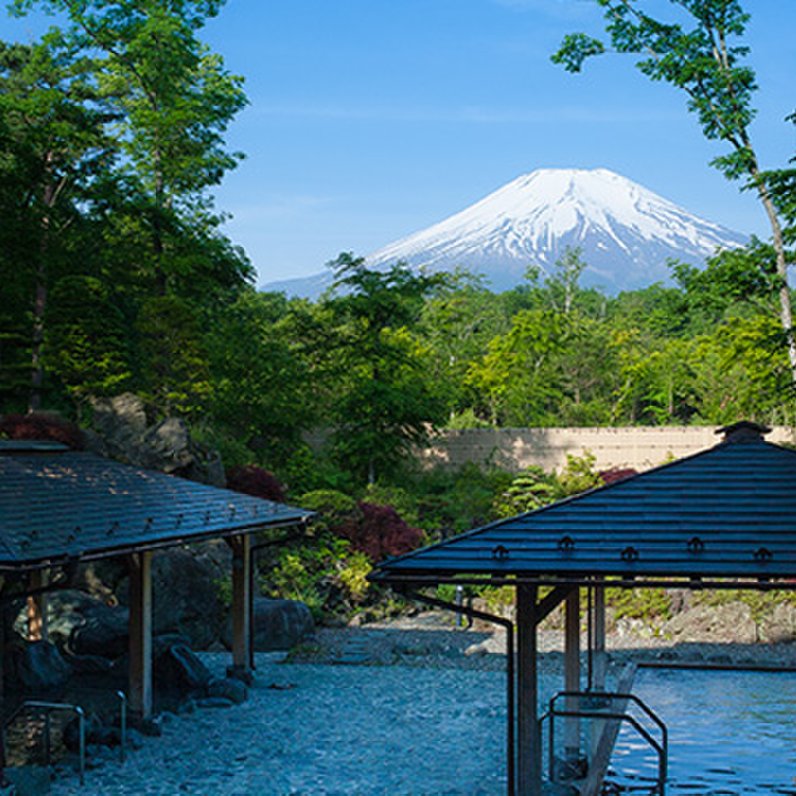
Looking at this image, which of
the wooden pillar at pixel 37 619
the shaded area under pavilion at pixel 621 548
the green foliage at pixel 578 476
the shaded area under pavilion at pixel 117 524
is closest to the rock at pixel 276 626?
the shaded area under pavilion at pixel 117 524

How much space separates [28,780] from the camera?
Result: 895 cm

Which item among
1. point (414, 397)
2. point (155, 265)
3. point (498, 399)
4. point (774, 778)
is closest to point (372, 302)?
point (414, 397)

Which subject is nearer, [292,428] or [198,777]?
[198,777]

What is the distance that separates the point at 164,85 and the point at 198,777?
2441 cm

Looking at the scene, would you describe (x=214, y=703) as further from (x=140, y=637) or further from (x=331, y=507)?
(x=331, y=507)

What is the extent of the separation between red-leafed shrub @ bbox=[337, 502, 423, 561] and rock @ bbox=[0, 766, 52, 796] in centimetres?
1204

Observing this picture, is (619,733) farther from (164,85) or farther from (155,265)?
(164,85)

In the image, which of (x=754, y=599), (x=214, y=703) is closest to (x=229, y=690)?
(x=214, y=703)

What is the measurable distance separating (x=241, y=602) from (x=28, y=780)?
5352 mm

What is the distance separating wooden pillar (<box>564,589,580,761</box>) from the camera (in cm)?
970

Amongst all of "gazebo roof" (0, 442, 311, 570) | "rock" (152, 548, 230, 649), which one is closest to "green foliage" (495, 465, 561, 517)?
"rock" (152, 548, 230, 649)

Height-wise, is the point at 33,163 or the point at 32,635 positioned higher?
the point at 33,163

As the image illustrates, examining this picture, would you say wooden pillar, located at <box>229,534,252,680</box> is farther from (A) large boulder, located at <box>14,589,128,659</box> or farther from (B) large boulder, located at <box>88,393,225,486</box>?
(B) large boulder, located at <box>88,393,225,486</box>

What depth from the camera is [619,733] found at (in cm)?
1113
